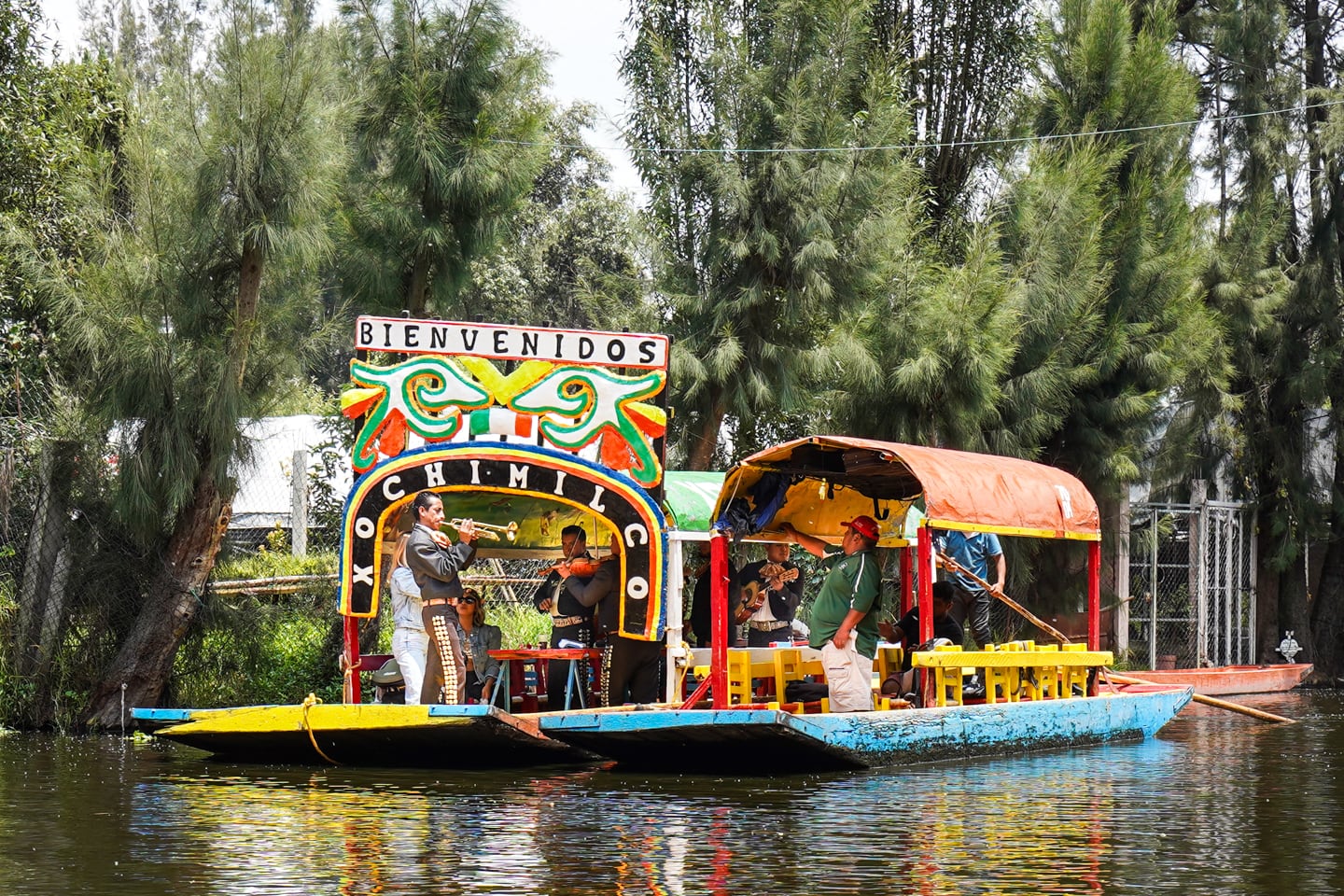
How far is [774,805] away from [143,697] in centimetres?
786

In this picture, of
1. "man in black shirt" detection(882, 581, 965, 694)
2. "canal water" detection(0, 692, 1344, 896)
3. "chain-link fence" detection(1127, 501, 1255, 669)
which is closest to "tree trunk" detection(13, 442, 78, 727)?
"canal water" detection(0, 692, 1344, 896)

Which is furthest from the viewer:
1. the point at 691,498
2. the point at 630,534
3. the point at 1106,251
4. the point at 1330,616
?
the point at 1330,616

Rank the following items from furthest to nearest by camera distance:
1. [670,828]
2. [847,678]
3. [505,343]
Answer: [505,343] → [847,678] → [670,828]

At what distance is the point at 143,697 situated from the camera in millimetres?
16688

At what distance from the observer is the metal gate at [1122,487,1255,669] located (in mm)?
25094

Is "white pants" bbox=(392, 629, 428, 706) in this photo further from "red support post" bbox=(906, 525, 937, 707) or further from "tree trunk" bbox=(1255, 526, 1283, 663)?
"tree trunk" bbox=(1255, 526, 1283, 663)

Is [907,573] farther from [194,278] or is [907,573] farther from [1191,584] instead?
[1191,584]

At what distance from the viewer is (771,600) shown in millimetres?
17094

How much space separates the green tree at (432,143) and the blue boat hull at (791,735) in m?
6.61

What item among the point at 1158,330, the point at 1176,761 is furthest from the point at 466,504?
the point at 1158,330

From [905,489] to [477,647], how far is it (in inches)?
164

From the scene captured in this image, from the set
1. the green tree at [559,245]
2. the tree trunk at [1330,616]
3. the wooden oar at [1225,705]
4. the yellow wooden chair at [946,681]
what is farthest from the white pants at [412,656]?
the green tree at [559,245]

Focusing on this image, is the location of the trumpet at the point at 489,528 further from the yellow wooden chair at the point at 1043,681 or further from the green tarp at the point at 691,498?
the yellow wooden chair at the point at 1043,681

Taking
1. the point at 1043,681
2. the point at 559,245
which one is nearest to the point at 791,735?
the point at 1043,681
